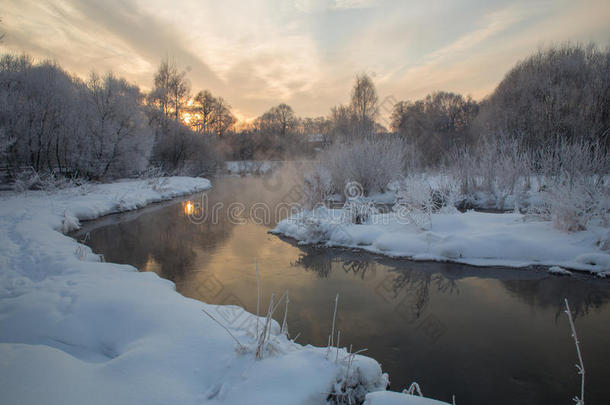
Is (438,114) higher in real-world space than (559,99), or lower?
higher

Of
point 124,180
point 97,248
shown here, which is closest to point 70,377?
point 97,248

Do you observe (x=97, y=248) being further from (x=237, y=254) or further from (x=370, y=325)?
(x=370, y=325)

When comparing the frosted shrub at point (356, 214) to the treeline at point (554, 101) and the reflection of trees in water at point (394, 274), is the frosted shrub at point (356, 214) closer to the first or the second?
the reflection of trees in water at point (394, 274)

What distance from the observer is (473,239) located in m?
6.38

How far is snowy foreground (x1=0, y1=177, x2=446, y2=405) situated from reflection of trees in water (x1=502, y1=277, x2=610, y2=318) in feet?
11.2

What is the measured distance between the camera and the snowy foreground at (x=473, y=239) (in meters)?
5.57

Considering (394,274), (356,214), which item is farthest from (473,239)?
(356,214)

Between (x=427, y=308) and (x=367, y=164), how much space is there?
9.22 m

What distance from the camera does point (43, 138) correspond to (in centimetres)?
1371

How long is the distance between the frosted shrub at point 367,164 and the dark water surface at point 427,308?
6271mm

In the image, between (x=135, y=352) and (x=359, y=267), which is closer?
(x=135, y=352)

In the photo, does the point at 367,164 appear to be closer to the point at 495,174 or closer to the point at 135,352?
the point at 495,174

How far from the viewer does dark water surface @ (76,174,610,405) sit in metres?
2.89

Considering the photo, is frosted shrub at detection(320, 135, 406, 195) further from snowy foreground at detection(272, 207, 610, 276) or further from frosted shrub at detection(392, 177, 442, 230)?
frosted shrub at detection(392, 177, 442, 230)
